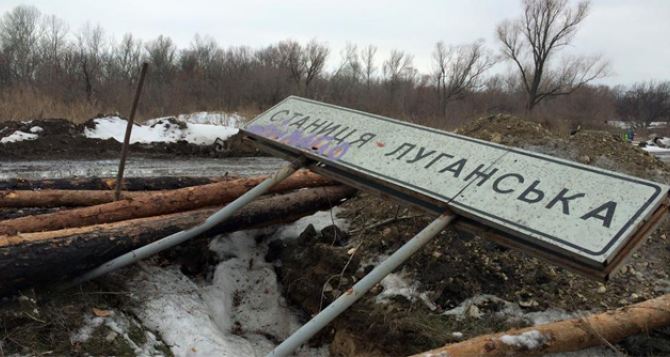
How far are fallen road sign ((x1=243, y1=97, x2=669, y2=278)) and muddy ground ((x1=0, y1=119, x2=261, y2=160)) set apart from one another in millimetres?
7718

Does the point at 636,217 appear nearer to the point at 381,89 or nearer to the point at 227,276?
the point at 227,276

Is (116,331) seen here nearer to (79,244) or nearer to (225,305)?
(79,244)

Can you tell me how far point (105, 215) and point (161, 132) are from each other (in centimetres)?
1149

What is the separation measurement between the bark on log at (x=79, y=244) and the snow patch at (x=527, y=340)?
2645 millimetres

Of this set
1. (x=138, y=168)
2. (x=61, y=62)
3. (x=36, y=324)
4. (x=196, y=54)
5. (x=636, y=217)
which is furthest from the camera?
(x=196, y=54)

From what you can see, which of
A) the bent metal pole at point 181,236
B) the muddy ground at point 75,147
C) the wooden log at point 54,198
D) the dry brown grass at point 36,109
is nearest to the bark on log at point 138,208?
the wooden log at point 54,198

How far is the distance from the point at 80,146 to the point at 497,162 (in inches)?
487

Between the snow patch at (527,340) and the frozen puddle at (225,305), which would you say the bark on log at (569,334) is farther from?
the frozen puddle at (225,305)

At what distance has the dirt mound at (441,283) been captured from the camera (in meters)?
3.47

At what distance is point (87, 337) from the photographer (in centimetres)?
299

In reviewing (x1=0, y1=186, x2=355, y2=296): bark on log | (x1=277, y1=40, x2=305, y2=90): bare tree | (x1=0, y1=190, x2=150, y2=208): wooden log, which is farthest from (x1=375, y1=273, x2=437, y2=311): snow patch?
(x1=277, y1=40, x2=305, y2=90): bare tree

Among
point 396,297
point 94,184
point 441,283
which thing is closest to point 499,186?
point 441,283

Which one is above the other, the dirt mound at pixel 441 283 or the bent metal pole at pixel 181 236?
the bent metal pole at pixel 181 236

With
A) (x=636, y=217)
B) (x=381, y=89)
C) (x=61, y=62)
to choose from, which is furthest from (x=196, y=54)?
(x=636, y=217)
